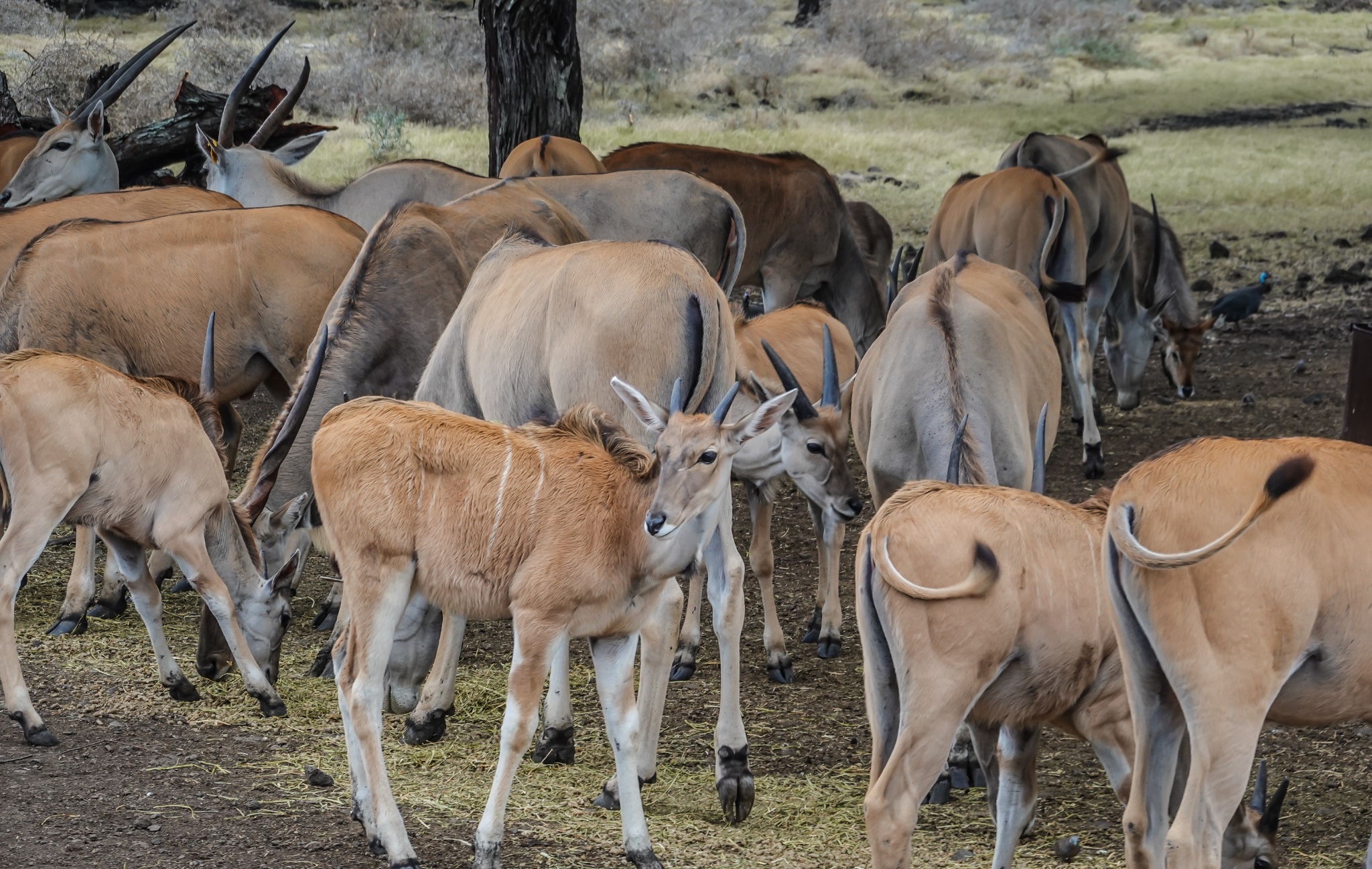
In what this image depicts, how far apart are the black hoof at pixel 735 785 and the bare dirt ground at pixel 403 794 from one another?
11 centimetres

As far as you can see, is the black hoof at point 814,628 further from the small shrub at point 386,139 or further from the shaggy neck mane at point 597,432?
the small shrub at point 386,139

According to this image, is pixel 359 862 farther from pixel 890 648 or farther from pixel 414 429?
pixel 890 648

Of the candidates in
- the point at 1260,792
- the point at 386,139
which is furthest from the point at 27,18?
the point at 1260,792

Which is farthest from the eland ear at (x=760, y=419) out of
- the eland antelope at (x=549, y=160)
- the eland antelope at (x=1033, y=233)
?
the eland antelope at (x=549, y=160)

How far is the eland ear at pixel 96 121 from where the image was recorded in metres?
9.32

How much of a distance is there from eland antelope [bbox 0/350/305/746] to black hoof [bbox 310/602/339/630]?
0.64 metres

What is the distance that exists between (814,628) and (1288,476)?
133 inches

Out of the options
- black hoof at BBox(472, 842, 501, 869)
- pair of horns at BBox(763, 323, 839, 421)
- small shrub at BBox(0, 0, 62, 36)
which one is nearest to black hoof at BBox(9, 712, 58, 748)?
black hoof at BBox(472, 842, 501, 869)

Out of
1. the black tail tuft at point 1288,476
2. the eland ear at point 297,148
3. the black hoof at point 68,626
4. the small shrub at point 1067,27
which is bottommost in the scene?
the small shrub at point 1067,27

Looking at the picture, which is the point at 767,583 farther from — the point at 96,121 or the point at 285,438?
the point at 96,121

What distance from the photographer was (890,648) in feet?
12.2

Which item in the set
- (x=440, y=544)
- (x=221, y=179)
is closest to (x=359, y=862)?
(x=440, y=544)

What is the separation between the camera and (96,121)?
30.9ft

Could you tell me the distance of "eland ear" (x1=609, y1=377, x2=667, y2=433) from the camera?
4.29 m
